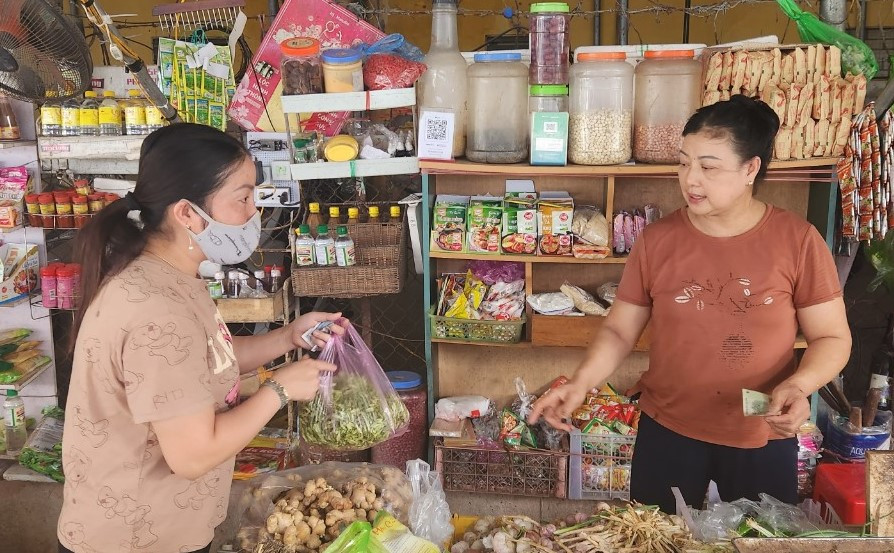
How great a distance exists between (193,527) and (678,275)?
1436 mm

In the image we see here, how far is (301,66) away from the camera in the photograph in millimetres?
3168

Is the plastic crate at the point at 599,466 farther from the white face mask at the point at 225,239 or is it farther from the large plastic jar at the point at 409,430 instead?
the white face mask at the point at 225,239

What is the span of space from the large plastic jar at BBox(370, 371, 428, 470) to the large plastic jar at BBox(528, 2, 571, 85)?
1471mm

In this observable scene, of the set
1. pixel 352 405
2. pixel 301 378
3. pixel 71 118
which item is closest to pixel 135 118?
pixel 71 118

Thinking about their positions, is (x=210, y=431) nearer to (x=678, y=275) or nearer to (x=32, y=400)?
(x=678, y=275)

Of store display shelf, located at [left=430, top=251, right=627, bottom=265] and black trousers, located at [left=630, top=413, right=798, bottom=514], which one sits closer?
black trousers, located at [left=630, top=413, right=798, bottom=514]

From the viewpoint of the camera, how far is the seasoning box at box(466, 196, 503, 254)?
11.0ft

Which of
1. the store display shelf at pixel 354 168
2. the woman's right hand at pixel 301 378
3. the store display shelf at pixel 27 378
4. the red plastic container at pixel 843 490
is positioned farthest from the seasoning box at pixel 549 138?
the store display shelf at pixel 27 378

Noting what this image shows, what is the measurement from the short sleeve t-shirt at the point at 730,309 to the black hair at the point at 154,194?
4.22 feet

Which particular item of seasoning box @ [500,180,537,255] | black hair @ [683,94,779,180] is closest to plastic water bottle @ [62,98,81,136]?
seasoning box @ [500,180,537,255]

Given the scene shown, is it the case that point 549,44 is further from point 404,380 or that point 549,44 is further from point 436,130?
point 404,380

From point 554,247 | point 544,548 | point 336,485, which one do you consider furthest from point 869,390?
point 336,485

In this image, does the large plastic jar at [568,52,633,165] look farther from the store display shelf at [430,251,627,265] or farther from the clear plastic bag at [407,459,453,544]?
the clear plastic bag at [407,459,453,544]

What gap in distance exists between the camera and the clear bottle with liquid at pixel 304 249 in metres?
3.39
